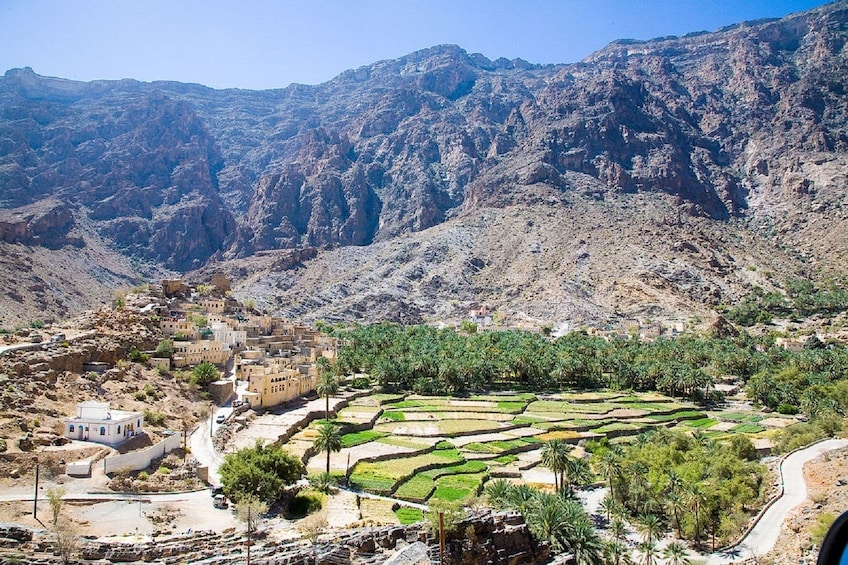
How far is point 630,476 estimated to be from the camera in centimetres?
3862

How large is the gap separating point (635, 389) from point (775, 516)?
5017cm

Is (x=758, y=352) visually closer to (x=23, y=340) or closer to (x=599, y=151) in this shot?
(x=23, y=340)

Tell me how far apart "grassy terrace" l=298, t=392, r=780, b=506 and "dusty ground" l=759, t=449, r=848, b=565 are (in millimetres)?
17088

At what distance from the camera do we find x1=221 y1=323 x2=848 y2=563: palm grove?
105 ft

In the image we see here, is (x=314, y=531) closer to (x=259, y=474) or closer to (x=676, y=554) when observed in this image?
(x=259, y=474)

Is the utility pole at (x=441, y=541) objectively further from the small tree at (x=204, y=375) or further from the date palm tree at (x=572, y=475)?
the small tree at (x=204, y=375)

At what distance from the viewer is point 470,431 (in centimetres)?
5656

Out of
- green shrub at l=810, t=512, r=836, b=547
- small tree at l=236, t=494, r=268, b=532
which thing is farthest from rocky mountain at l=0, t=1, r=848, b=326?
green shrub at l=810, t=512, r=836, b=547

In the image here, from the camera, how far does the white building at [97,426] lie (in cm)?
3866

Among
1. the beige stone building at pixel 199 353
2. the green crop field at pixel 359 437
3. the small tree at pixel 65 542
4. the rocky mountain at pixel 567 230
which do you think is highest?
the rocky mountain at pixel 567 230

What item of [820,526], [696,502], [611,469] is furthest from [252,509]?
[820,526]

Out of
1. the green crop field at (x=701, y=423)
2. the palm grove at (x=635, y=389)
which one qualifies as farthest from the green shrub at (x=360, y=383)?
the green crop field at (x=701, y=423)

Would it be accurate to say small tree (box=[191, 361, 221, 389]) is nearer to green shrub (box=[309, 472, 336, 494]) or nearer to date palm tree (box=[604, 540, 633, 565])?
green shrub (box=[309, 472, 336, 494])

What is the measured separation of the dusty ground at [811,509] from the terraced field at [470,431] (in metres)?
14.8
